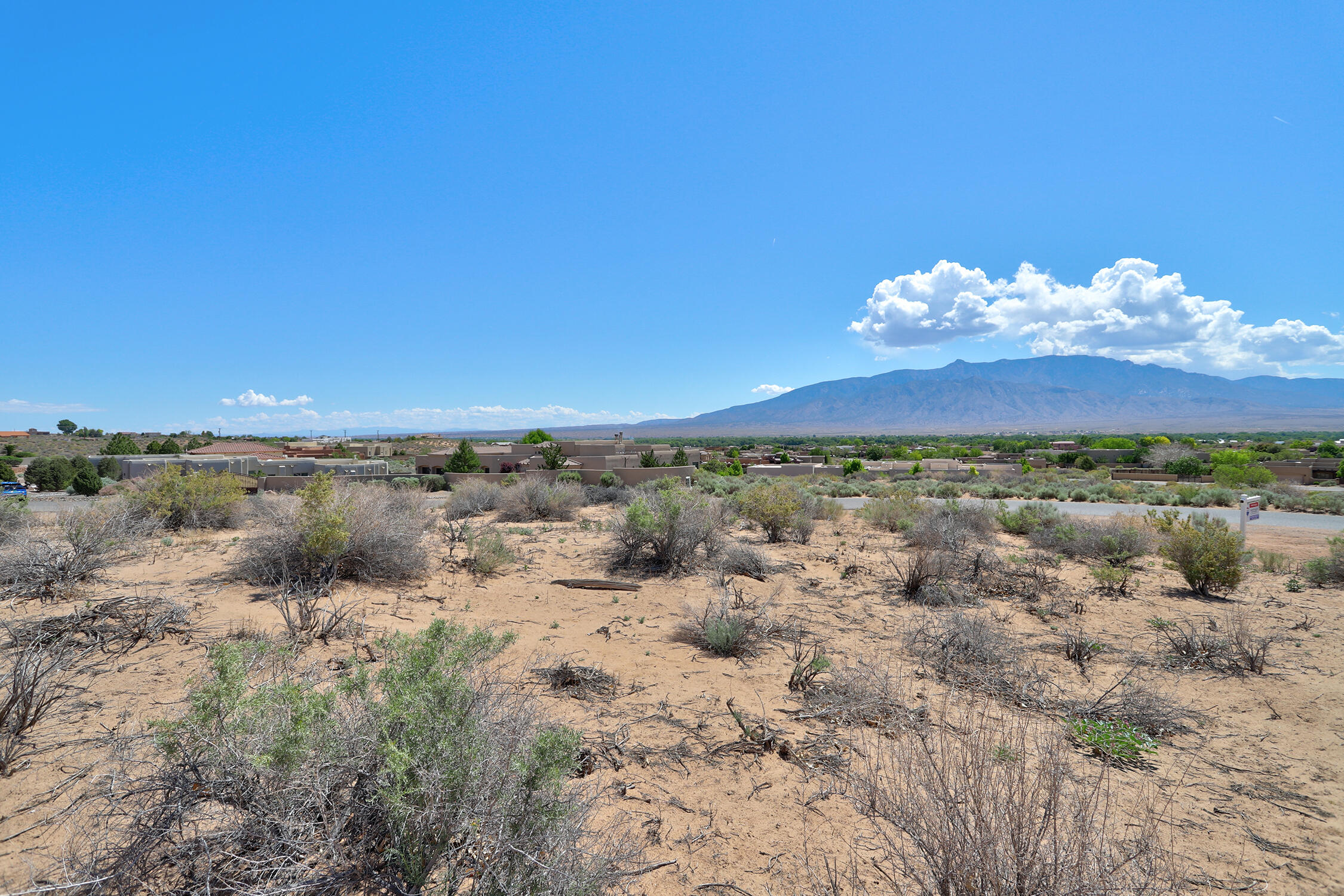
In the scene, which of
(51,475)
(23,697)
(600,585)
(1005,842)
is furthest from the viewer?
(51,475)

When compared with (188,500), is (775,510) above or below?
below

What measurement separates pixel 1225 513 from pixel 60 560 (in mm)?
29574

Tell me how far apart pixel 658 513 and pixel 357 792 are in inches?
328

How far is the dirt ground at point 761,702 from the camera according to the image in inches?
139

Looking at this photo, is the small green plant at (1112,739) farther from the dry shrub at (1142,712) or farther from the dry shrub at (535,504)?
the dry shrub at (535,504)

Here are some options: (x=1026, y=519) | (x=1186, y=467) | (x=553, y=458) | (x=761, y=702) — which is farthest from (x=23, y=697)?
(x=1186, y=467)

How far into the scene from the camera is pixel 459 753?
2906 millimetres

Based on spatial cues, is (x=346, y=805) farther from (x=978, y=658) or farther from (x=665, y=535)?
(x=665, y=535)

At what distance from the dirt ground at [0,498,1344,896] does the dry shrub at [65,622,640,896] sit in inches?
26.3

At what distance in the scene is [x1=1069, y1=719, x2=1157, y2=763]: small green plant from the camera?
15.3 feet

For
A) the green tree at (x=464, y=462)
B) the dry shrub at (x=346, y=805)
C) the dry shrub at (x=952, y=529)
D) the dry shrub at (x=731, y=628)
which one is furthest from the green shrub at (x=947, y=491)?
the green tree at (x=464, y=462)

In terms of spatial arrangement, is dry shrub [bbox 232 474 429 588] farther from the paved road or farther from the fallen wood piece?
the paved road

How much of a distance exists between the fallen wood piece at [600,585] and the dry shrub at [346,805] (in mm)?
6554

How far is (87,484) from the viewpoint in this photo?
106 feet
